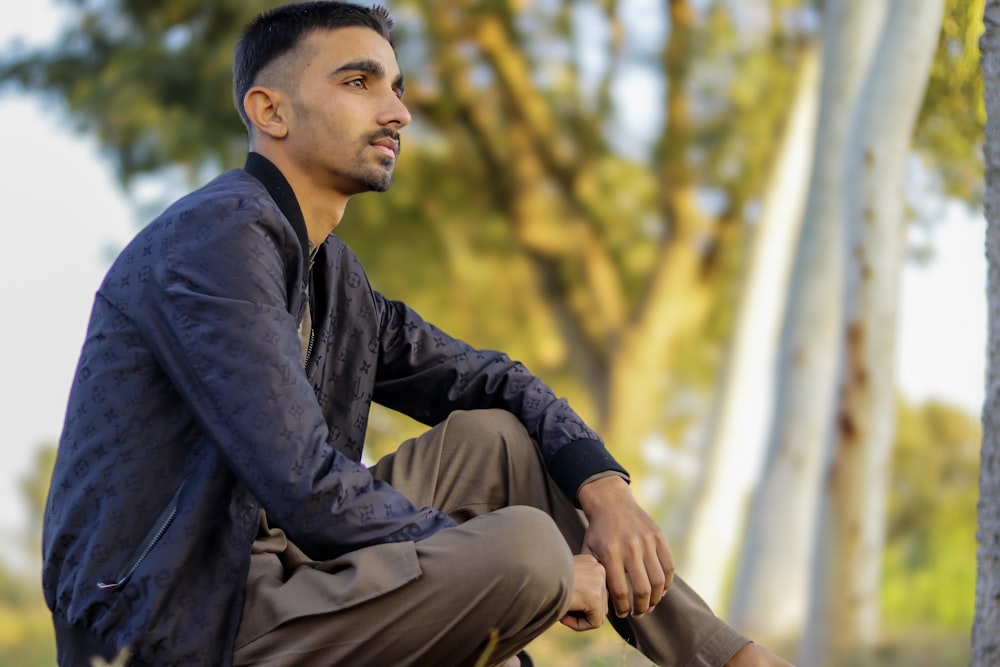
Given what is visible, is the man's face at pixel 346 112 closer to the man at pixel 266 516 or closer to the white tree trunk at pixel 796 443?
the man at pixel 266 516

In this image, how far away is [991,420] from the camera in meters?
2.54

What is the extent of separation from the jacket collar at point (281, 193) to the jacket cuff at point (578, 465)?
64 centimetres

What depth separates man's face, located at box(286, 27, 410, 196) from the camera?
2.68 metres

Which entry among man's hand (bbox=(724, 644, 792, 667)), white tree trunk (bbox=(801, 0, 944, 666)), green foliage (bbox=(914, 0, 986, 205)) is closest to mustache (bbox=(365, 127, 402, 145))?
man's hand (bbox=(724, 644, 792, 667))

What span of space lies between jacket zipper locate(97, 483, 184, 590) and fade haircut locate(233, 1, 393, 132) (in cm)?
90

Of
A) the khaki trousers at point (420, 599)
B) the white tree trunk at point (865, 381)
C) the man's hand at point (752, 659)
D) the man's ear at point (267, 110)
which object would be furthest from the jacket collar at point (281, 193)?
the white tree trunk at point (865, 381)

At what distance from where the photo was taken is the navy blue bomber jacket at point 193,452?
7.11 feet

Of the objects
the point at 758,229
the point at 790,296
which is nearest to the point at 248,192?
the point at 790,296

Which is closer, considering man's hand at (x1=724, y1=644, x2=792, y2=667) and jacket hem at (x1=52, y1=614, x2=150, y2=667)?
jacket hem at (x1=52, y1=614, x2=150, y2=667)

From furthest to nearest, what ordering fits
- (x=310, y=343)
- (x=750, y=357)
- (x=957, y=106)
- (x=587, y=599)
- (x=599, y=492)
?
(x=750, y=357)
(x=957, y=106)
(x=310, y=343)
(x=599, y=492)
(x=587, y=599)

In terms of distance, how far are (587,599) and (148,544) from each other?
0.75 metres

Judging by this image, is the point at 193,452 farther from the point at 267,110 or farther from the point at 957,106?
the point at 957,106

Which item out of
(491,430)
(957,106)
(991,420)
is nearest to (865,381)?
(957,106)

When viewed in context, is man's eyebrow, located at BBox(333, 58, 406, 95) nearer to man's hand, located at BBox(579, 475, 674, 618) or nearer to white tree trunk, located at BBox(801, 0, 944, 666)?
man's hand, located at BBox(579, 475, 674, 618)
